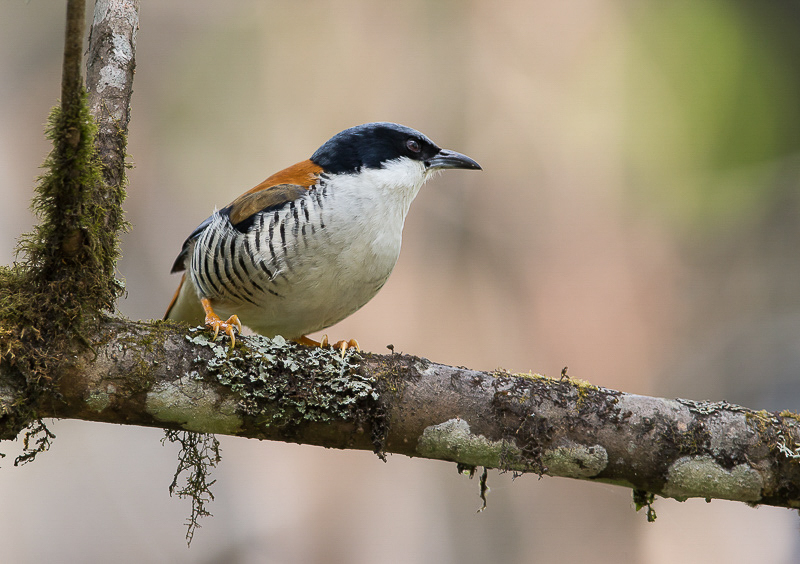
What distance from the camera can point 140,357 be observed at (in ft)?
7.91

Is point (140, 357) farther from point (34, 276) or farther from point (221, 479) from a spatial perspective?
point (221, 479)

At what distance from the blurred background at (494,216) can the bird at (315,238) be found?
2.82 meters

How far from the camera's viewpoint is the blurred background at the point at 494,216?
245 inches

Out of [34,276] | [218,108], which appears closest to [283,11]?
[218,108]

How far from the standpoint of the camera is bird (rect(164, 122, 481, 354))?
10.6 ft

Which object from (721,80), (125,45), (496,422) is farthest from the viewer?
(721,80)

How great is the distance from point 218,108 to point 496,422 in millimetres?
6254

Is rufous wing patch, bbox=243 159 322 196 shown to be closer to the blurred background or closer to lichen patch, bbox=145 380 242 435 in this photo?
lichen patch, bbox=145 380 242 435

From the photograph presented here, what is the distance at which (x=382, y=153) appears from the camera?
3.67 metres

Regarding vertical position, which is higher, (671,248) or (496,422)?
(671,248)

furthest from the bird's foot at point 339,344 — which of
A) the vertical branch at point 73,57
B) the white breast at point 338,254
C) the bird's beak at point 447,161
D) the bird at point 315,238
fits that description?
the vertical branch at point 73,57

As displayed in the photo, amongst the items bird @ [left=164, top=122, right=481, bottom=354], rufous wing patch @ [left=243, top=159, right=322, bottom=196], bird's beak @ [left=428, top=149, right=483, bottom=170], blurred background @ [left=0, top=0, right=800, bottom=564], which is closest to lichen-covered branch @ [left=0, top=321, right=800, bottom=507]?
bird @ [left=164, top=122, right=481, bottom=354]

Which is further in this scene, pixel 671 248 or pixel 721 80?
pixel 721 80

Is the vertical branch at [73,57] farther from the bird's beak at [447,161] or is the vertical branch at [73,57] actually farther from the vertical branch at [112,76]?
the bird's beak at [447,161]
